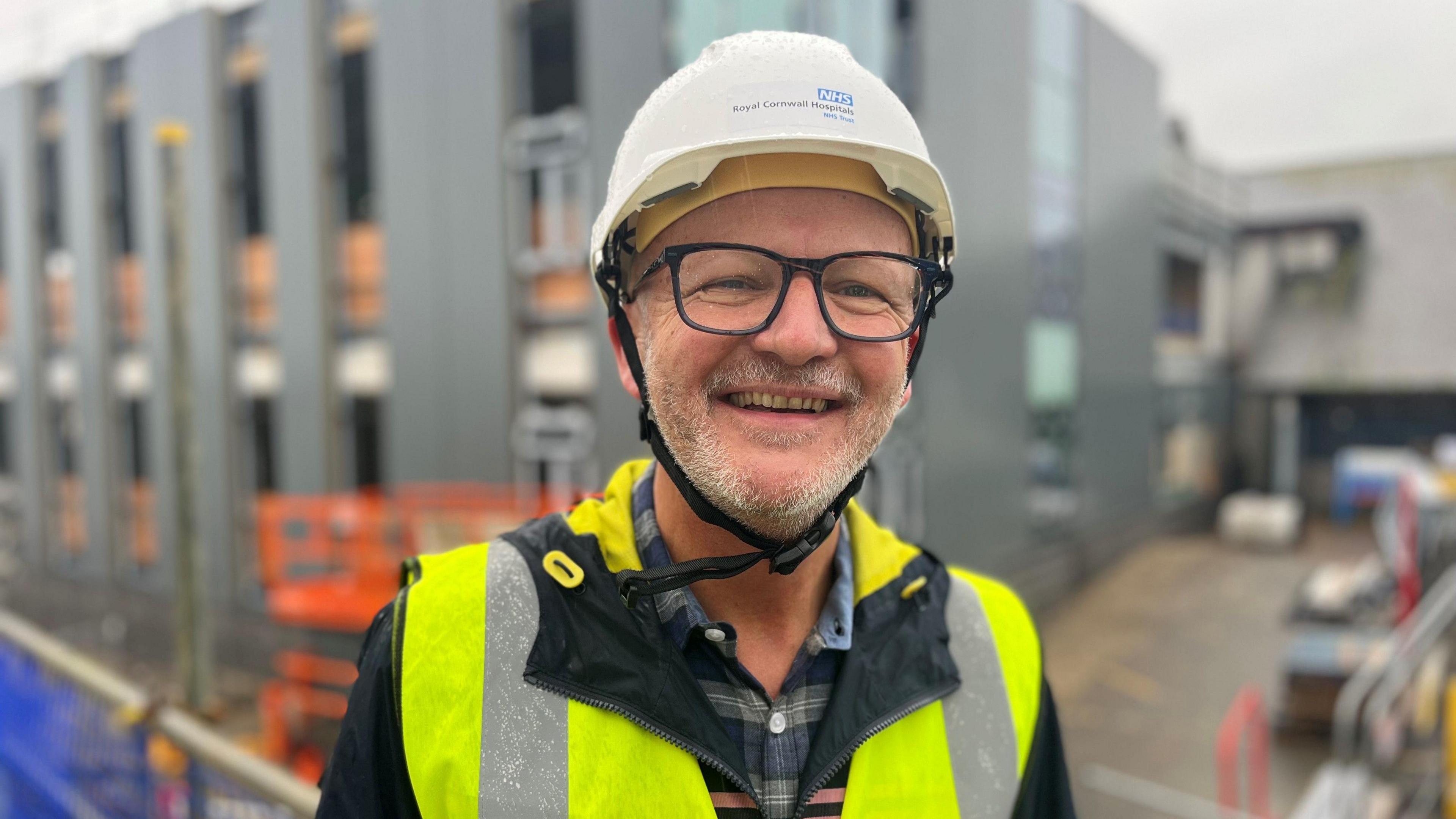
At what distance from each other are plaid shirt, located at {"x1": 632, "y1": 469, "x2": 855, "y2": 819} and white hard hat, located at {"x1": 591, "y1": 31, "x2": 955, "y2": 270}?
0.68m

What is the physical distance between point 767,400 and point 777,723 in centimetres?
53

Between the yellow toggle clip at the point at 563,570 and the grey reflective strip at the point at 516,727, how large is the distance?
0.05 m

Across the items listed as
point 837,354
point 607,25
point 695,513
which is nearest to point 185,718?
point 695,513

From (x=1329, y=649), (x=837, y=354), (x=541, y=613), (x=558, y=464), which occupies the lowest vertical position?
(x=1329, y=649)

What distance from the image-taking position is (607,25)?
352 inches

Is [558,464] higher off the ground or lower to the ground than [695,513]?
lower

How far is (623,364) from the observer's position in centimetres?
161

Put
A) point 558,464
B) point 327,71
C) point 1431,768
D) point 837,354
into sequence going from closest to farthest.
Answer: point 837,354 → point 1431,768 → point 558,464 → point 327,71

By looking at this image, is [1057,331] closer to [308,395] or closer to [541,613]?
[308,395]

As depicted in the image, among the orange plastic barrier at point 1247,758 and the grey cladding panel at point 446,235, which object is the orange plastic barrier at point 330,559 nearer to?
the grey cladding panel at point 446,235

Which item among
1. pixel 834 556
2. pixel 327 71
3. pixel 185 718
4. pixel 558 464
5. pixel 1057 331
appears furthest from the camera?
pixel 1057 331

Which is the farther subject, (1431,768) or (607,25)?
(607,25)

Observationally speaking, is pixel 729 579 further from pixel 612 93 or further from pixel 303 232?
pixel 303 232

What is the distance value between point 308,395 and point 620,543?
12402 millimetres
